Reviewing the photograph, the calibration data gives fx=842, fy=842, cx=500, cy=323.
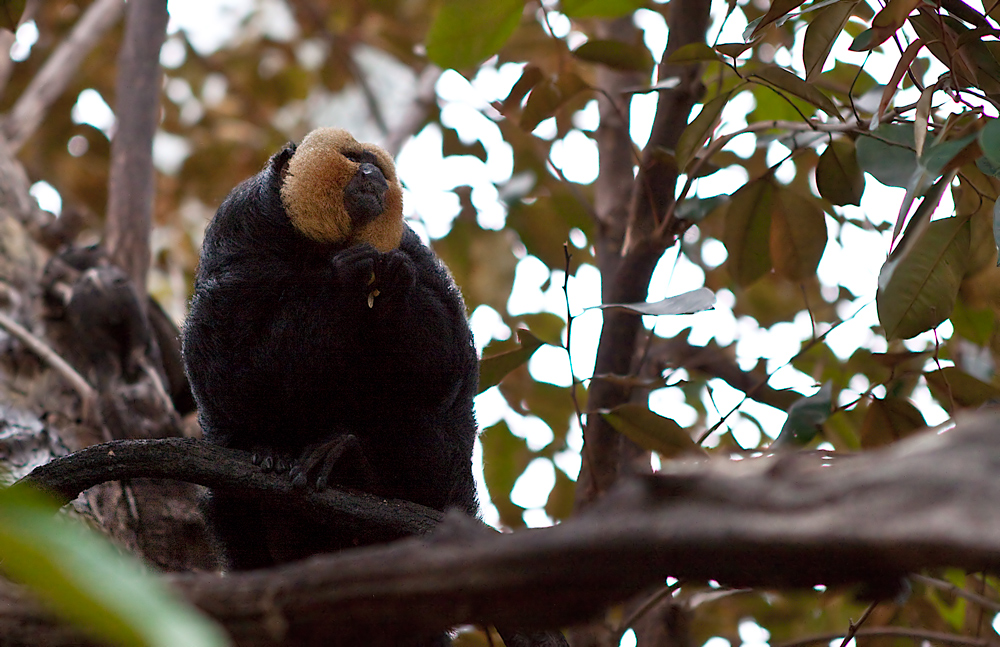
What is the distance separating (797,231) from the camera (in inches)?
78.1

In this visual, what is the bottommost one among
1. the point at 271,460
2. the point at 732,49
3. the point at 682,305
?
the point at 271,460

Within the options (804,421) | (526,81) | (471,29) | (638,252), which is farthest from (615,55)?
(804,421)

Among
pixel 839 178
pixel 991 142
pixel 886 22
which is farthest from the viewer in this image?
pixel 839 178

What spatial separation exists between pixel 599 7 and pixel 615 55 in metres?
0.13

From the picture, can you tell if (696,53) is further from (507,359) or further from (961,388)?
(961,388)

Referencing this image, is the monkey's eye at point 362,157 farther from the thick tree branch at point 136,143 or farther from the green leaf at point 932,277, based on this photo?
the green leaf at point 932,277

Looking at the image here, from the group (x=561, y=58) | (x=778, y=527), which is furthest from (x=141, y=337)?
(x=778, y=527)

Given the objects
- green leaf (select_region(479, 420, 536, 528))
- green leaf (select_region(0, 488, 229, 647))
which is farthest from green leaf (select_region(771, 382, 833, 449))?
green leaf (select_region(0, 488, 229, 647))

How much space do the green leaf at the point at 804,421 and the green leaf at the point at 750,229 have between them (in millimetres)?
500

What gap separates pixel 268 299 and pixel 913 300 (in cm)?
118

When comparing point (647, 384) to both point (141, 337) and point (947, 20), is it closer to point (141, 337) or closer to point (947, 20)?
point (947, 20)

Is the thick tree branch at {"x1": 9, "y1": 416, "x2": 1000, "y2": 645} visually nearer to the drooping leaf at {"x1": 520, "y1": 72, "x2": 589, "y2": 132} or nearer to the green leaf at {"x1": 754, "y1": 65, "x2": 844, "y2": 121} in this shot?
the green leaf at {"x1": 754, "y1": 65, "x2": 844, "y2": 121}

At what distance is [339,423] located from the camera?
5.62 ft

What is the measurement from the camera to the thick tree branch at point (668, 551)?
0.55 m
